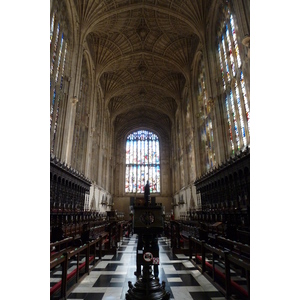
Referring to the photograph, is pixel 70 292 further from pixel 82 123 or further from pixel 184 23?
pixel 184 23

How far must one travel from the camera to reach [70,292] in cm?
359

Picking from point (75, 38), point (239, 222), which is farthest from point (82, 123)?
point (239, 222)

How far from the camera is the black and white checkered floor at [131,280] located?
11.5 feet

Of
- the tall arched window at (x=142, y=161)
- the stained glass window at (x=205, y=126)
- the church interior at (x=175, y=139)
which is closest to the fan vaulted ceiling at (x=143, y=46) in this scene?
the church interior at (x=175, y=139)

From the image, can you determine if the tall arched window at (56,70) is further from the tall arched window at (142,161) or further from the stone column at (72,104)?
the tall arched window at (142,161)

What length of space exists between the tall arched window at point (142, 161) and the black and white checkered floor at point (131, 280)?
2539cm

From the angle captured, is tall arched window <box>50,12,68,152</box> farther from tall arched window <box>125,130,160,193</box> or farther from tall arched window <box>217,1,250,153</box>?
tall arched window <box>125,130,160,193</box>

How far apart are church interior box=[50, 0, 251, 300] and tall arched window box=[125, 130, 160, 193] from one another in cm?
552

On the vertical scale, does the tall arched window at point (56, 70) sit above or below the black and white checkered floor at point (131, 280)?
above

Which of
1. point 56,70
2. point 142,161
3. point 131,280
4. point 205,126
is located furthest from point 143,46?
point 131,280

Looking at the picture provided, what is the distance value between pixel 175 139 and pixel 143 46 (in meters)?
11.9

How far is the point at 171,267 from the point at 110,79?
2104 cm

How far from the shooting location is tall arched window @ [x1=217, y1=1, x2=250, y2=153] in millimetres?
10258

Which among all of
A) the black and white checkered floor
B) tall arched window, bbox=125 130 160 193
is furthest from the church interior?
tall arched window, bbox=125 130 160 193
